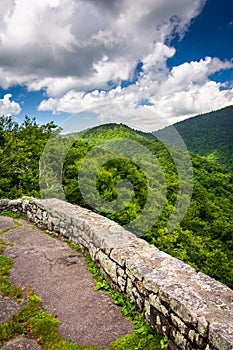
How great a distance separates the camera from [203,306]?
2.96 meters

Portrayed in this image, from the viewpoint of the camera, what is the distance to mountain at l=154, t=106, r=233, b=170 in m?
84.1

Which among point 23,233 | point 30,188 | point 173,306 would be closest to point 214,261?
point 30,188

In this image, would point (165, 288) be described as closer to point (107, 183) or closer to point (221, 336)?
point (221, 336)

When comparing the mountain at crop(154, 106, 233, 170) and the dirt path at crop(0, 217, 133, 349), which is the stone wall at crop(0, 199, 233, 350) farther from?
the mountain at crop(154, 106, 233, 170)

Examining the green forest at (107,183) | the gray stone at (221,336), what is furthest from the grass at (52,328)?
the green forest at (107,183)

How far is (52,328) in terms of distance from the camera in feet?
11.9

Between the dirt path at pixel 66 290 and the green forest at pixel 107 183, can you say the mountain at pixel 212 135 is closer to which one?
the green forest at pixel 107 183

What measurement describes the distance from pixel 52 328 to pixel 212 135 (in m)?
102

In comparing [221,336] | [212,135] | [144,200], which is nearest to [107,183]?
[144,200]

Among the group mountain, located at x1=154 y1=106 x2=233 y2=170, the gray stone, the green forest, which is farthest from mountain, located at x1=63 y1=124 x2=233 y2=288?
mountain, located at x1=154 y1=106 x2=233 y2=170

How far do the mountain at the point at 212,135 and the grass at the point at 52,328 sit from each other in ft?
254

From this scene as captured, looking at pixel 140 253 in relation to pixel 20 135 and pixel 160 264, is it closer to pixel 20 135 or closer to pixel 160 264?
pixel 160 264

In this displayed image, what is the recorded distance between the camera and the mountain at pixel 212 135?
84.1 metres

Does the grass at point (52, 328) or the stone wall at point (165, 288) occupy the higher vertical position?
the stone wall at point (165, 288)
